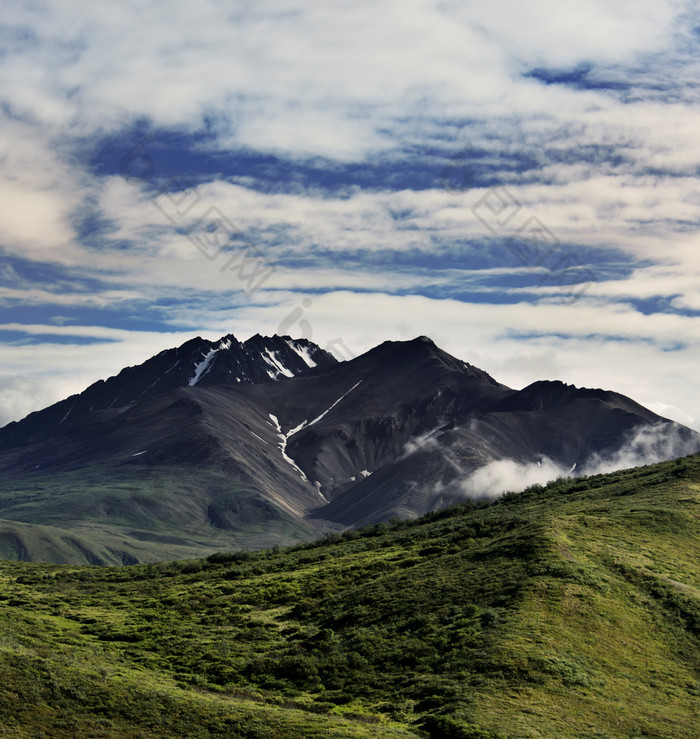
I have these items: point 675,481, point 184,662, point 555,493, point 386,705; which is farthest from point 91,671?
point 555,493

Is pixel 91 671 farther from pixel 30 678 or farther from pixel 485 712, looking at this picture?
pixel 485 712

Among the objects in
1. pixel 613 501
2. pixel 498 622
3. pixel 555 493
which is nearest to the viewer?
pixel 498 622

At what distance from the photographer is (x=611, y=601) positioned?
223ft

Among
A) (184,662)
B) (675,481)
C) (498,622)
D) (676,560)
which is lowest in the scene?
(184,662)

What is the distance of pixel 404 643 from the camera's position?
210ft

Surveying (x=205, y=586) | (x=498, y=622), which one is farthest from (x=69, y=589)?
(x=498, y=622)

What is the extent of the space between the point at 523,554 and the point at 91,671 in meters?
39.7

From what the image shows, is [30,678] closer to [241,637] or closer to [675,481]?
[241,637]

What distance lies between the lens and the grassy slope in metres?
49.8

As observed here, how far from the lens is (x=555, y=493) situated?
14388 centimetres

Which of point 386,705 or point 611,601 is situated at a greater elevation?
point 611,601

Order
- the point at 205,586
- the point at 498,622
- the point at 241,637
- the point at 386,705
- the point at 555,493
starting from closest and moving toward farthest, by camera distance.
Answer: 1. the point at 386,705
2. the point at 498,622
3. the point at 241,637
4. the point at 205,586
5. the point at 555,493

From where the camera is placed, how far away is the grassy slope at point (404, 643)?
49844mm

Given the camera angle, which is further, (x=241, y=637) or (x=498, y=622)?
(x=241, y=637)
